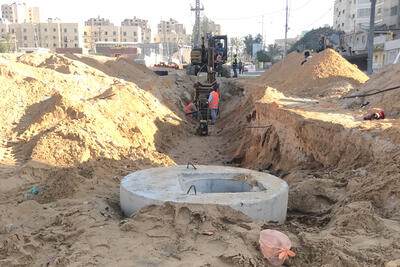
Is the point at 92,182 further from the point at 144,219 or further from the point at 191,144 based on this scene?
the point at 191,144

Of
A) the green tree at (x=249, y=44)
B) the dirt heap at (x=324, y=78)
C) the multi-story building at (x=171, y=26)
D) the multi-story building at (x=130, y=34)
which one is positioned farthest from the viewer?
the multi-story building at (x=171, y=26)

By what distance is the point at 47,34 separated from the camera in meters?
78.0

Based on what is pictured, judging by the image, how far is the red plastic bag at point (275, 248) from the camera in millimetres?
3297

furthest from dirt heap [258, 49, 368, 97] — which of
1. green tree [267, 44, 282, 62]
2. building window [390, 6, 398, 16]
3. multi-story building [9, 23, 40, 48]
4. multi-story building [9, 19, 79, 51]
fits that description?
multi-story building [9, 23, 40, 48]

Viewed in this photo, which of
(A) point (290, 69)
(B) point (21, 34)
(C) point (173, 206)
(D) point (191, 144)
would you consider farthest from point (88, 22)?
(C) point (173, 206)

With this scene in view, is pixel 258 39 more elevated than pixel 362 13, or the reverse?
pixel 362 13

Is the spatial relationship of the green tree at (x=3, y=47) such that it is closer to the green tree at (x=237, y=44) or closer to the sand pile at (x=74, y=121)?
the green tree at (x=237, y=44)

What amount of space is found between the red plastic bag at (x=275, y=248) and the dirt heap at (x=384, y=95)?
6.62 meters

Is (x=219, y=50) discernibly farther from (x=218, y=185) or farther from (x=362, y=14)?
(x=362, y=14)

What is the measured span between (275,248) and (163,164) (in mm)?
5724

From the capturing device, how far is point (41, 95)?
32.0 ft

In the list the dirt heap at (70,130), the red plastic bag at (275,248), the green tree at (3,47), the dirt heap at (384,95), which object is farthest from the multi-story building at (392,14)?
the green tree at (3,47)

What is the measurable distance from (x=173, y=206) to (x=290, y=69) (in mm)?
20296

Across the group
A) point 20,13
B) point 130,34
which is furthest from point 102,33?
point 20,13
